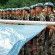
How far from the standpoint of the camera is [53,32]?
6.04 metres

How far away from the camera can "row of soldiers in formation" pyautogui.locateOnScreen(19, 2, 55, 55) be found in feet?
19.4

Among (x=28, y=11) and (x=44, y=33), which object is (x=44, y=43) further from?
(x=28, y=11)

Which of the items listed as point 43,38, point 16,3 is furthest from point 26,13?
point 16,3

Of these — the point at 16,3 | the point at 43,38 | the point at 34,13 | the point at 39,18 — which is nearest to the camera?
the point at 43,38

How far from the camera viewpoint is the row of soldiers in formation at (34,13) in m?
6.28

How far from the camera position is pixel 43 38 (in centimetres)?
610

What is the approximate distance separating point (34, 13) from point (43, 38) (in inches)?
23.2

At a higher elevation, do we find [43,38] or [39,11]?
[39,11]

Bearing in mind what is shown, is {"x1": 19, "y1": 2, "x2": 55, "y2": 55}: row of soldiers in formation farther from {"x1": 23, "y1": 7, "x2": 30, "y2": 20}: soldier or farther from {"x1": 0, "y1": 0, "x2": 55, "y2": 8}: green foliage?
{"x1": 0, "y1": 0, "x2": 55, "y2": 8}: green foliage

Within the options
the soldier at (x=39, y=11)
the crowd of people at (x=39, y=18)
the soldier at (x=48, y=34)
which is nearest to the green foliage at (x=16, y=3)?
the crowd of people at (x=39, y=18)

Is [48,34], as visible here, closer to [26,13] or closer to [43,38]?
[43,38]

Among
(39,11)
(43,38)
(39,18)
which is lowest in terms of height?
(43,38)

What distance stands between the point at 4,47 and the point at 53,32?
1583 millimetres

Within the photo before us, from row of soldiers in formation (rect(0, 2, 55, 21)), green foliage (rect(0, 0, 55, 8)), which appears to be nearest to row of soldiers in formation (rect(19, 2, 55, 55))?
row of soldiers in formation (rect(0, 2, 55, 21))
